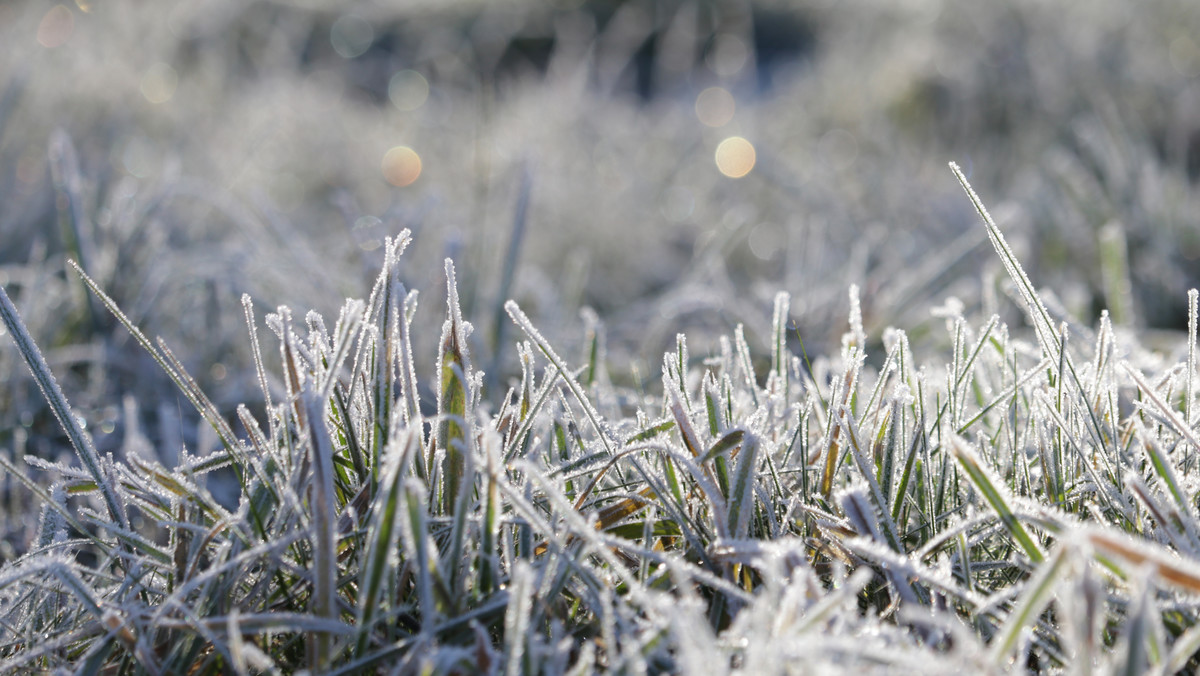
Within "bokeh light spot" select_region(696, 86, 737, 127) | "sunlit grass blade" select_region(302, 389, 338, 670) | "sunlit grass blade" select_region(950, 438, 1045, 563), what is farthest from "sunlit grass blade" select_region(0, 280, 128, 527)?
"bokeh light spot" select_region(696, 86, 737, 127)

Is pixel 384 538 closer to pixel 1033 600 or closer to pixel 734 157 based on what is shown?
pixel 1033 600

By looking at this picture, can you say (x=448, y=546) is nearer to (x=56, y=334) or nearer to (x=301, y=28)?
(x=56, y=334)

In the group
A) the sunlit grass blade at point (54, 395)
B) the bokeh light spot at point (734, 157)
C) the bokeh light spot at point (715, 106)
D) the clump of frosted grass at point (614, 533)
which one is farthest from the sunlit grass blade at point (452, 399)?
the bokeh light spot at point (715, 106)

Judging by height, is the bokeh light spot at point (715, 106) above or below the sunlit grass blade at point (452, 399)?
above

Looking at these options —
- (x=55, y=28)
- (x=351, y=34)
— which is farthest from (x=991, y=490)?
(x=351, y=34)

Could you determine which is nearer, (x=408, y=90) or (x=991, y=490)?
(x=991, y=490)

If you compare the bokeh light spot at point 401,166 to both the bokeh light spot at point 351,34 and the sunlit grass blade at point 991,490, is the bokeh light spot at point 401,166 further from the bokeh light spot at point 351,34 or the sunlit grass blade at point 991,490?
the bokeh light spot at point 351,34

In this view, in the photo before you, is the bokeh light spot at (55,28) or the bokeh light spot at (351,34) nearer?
the bokeh light spot at (55,28)

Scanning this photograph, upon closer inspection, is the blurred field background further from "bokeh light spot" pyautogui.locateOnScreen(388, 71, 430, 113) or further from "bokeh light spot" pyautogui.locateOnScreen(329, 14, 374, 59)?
"bokeh light spot" pyautogui.locateOnScreen(329, 14, 374, 59)
